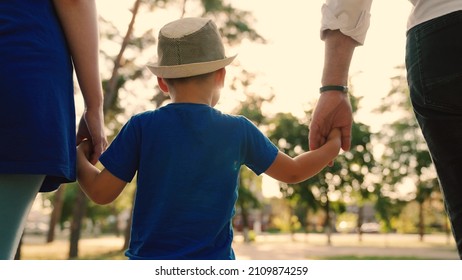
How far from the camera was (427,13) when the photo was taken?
1.83 m

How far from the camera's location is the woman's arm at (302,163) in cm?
212

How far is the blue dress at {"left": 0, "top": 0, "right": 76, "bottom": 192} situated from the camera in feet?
5.28

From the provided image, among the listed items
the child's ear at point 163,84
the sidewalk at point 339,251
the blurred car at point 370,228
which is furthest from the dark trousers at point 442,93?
the blurred car at point 370,228

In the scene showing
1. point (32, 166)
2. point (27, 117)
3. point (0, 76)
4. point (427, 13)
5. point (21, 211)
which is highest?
point (427, 13)

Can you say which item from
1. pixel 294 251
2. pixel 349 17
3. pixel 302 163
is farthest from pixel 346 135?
pixel 294 251

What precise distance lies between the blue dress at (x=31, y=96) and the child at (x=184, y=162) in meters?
0.31

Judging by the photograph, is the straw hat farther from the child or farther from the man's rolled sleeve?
the man's rolled sleeve

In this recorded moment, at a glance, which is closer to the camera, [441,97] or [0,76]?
[0,76]

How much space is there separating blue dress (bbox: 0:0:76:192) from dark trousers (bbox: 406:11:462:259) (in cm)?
109

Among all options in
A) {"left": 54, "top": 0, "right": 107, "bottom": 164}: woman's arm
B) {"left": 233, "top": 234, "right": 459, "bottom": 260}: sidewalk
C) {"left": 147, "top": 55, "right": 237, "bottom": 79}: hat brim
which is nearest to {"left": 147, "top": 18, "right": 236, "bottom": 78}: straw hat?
{"left": 147, "top": 55, "right": 237, "bottom": 79}: hat brim

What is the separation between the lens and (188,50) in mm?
2107
